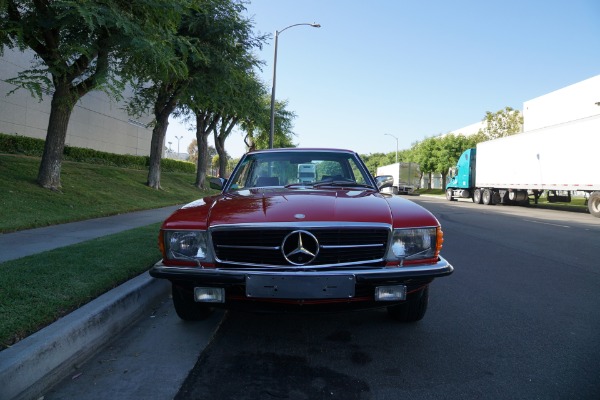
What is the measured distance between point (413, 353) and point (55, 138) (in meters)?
12.0

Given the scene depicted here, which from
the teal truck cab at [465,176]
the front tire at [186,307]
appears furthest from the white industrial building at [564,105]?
the front tire at [186,307]

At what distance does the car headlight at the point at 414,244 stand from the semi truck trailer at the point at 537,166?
17210mm

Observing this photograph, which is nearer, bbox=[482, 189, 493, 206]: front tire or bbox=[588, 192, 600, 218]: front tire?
bbox=[588, 192, 600, 218]: front tire

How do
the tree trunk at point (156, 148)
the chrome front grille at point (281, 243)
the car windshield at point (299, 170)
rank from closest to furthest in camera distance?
the chrome front grille at point (281, 243), the car windshield at point (299, 170), the tree trunk at point (156, 148)

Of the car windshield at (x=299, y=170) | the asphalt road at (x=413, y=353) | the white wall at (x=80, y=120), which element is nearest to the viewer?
the asphalt road at (x=413, y=353)

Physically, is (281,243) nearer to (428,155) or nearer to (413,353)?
(413,353)

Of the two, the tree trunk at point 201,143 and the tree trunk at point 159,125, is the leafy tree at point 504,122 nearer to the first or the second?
the tree trunk at point 201,143

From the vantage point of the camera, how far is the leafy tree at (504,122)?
3703cm

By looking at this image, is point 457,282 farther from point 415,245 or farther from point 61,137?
point 61,137

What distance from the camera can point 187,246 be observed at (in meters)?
3.19

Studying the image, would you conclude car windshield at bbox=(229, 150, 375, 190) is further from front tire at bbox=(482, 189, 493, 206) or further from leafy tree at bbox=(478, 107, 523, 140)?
leafy tree at bbox=(478, 107, 523, 140)

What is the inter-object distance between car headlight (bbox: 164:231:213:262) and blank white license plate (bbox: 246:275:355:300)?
46 centimetres

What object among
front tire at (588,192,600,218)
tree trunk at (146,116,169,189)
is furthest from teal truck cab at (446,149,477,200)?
tree trunk at (146,116,169,189)

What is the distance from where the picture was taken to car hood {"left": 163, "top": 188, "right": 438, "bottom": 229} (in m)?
3.06
